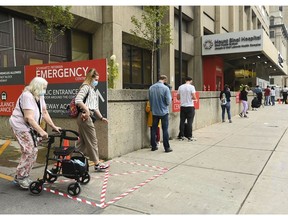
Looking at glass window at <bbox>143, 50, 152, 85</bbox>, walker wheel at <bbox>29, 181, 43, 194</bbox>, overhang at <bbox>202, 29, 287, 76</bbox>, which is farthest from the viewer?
overhang at <bbox>202, 29, 287, 76</bbox>

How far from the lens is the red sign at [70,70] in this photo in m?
6.17

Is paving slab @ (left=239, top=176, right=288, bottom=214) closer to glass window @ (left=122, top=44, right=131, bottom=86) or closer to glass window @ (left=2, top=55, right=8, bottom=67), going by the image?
glass window @ (left=2, top=55, right=8, bottom=67)

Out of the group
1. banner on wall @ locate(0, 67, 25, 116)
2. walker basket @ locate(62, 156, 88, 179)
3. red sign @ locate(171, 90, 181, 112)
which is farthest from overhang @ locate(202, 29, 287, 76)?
walker basket @ locate(62, 156, 88, 179)

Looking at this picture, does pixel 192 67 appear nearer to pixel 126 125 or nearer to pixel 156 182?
pixel 126 125

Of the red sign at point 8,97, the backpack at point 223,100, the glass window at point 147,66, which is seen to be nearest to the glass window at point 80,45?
the glass window at point 147,66

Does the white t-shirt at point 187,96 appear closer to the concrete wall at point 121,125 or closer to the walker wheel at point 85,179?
the concrete wall at point 121,125

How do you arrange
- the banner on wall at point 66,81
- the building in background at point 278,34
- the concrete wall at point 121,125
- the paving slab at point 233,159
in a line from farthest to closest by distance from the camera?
the building in background at point 278,34
the concrete wall at point 121,125
the banner on wall at point 66,81
the paving slab at point 233,159

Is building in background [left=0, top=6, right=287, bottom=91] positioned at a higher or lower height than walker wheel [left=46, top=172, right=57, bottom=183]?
higher

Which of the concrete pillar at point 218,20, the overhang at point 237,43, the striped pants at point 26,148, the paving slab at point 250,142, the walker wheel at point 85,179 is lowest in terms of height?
the paving slab at point 250,142

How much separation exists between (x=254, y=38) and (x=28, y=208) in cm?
2091

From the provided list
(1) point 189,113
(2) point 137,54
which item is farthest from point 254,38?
(1) point 189,113

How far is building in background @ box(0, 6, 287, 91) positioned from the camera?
1206 cm

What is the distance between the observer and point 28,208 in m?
3.70

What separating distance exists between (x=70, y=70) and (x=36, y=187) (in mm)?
3154
